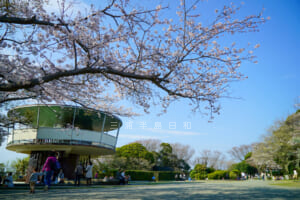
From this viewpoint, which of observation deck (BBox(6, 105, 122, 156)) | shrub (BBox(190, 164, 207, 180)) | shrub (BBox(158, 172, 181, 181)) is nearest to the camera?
observation deck (BBox(6, 105, 122, 156))

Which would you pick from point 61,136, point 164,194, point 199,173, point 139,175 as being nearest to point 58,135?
point 61,136

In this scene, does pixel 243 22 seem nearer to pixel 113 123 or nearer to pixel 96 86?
pixel 96 86

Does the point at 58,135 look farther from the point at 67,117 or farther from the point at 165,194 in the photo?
the point at 165,194

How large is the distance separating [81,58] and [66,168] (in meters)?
19.1

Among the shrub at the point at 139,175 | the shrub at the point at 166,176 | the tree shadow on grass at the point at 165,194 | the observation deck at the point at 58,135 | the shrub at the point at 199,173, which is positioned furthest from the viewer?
the shrub at the point at 199,173

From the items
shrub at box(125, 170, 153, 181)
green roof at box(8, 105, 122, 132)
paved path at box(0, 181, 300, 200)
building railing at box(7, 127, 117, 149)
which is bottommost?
shrub at box(125, 170, 153, 181)

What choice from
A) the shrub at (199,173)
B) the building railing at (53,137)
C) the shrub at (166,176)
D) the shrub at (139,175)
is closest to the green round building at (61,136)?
the building railing at (53,137)

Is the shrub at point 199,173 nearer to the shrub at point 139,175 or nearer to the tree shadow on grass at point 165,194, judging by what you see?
the shrub at point 139,175

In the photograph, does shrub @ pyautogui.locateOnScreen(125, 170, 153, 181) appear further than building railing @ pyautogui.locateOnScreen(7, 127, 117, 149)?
Yes

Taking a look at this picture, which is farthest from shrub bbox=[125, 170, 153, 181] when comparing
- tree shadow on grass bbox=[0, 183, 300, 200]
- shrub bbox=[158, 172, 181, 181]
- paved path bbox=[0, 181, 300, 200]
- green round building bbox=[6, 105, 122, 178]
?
tree shadow on grass bbox=[0, 183, 300, 200]

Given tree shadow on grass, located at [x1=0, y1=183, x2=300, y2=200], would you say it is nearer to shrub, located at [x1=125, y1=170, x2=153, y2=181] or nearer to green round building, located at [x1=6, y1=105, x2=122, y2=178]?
green round building, located at [x1=6, y1=105, x2=122, y2=178]

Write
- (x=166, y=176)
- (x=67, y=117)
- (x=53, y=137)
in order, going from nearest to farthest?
(x=53, y=137) < (x=67, y=117) < (x=166, y=176)

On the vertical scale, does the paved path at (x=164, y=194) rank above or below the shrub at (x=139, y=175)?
above

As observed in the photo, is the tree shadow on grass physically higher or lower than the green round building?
lower
